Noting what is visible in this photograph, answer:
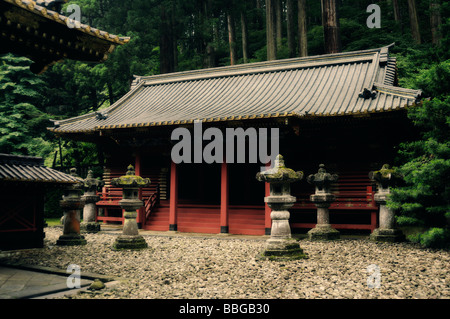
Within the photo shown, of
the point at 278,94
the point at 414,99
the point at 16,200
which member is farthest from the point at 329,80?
the point at 16,200

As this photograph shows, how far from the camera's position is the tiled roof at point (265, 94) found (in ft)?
38.6

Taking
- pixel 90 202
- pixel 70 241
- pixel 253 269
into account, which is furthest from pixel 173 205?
pixel 253 269

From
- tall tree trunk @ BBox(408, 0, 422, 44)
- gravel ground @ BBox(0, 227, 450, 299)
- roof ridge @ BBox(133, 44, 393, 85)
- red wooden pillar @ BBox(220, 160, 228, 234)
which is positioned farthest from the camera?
tall tree trunk @ BBox(408, 0, 422, 44)

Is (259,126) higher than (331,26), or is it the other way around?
(331,26)

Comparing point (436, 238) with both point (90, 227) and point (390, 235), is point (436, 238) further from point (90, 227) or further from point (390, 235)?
point (90, 227)

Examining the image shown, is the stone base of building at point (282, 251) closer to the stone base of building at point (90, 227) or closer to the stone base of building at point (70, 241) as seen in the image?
the stone base of building at point (70, 241)

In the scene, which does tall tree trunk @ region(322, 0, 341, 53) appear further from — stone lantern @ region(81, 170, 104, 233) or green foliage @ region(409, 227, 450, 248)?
stone lantern @ region(81, 170, 104, 233)

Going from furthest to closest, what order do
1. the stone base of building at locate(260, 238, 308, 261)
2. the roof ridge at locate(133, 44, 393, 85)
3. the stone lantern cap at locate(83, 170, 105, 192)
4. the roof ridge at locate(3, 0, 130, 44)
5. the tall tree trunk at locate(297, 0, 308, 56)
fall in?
the tall tree trunk at locate(297, 0, 308, 56), the roof ridge at locate(133, 44, 393, 85), the stone lantern cap at locate(83, 170, 105, 192), the stone base of building at locate(260, 238, 308, 261), the roof ridge at locate(3, 0, 130, 44)

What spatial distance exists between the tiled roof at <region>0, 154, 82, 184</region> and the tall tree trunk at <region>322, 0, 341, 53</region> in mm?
12758

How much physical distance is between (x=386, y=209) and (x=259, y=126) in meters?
4.41

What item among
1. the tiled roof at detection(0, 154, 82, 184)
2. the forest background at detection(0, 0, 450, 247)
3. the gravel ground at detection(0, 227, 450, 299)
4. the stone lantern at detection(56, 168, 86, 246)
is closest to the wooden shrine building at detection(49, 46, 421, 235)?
the forest background at detection(0, 0, 450, 247)

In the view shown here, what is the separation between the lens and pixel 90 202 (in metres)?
13.6

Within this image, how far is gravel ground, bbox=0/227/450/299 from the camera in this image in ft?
17.8
